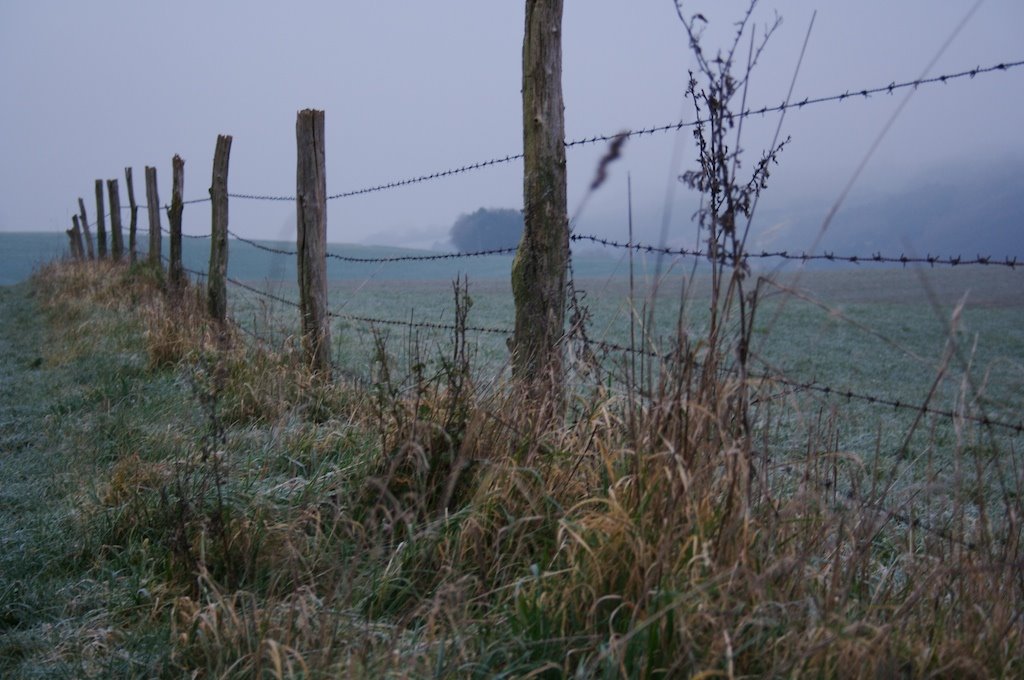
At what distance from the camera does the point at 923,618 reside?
7.23 feet

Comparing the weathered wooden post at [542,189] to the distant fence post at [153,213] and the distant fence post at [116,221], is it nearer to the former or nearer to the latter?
the distant fence post at [153,213]

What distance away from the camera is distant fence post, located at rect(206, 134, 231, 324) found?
7.56 m

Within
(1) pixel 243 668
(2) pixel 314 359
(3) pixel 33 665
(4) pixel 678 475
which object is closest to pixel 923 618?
(4) pixel 678 475

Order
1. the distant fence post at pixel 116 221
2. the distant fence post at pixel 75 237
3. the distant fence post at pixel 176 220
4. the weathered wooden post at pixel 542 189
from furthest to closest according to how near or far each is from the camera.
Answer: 1. the distant fence post at pixel 75 237
2. the distant fence post at pixel 116 221
3. the distant fence post at pixel 176 220
4. the weathered wooden post at pixel 542 189

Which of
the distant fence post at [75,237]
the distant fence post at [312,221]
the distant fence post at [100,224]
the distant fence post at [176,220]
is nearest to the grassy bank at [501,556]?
the distant fence post at [312,221]

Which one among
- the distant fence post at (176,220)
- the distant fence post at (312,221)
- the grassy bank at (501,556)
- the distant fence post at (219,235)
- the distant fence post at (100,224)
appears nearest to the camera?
the grassy bank at (501,556)

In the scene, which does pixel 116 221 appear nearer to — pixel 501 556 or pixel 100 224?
pixel 100 224

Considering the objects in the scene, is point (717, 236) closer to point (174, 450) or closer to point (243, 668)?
point (243, 668)

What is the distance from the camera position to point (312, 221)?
19.3ft

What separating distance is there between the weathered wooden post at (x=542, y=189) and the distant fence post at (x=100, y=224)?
54.3 ft

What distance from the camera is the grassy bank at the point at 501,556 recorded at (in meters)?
1.99

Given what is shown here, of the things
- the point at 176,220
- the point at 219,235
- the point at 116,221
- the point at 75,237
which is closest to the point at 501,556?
the point at 219,235

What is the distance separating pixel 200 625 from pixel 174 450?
5.52 ft

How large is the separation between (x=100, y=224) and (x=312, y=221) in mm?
14795
